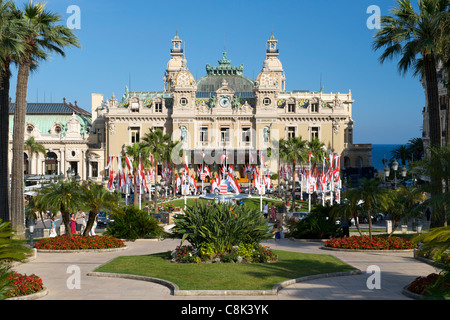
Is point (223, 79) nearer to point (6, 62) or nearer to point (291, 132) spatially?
point (291, 132)

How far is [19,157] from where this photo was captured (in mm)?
31375

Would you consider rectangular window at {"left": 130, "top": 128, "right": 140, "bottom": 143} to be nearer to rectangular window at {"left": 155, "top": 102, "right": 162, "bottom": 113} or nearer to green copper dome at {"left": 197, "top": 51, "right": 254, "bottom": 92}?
rectangular window at {"left": 155, "top": 102, "right": 162, "bottom": 113}

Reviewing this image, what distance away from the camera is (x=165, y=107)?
314 ft

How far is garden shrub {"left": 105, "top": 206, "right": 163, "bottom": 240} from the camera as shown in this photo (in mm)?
35000

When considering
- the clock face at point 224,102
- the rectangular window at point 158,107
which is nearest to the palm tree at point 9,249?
the clock face at point 224,102

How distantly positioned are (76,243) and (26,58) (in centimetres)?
1072

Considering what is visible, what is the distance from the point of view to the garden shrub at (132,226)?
115 ft

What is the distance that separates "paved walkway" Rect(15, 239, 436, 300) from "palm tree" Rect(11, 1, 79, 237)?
361 cm

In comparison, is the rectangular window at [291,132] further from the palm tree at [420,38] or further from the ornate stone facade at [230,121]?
the palm tree at [420,38]

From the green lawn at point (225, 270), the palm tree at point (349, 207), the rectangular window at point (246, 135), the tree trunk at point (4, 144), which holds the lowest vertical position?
the green lawn at point (225, 270)

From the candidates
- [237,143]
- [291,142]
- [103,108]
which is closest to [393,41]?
[291,142]

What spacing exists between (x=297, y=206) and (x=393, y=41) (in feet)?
107

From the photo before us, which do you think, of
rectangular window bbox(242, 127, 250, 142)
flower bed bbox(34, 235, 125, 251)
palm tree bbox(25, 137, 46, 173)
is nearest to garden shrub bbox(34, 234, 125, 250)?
flower bed bbox(34, 235, 125, 251)

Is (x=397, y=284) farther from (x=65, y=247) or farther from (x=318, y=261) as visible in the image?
(x=65, y=247)
